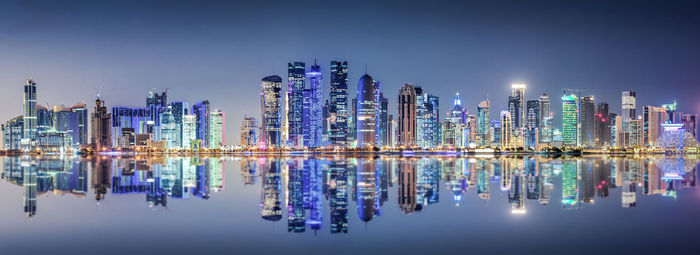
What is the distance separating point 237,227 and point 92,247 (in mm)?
4925

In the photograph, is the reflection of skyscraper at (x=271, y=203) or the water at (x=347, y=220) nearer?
the water at (x=347, y=220)

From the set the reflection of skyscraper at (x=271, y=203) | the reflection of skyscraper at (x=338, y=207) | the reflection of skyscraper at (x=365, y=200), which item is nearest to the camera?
the reflection of skyscraper at (x=338, y=207)

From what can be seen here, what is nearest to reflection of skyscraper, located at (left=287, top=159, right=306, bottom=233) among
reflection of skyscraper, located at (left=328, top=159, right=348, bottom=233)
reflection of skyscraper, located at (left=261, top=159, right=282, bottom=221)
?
reflection of skyscraper, located at (left=261, top=159, right=282, bottom=221)

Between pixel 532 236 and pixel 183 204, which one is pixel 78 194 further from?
pixel 532 236

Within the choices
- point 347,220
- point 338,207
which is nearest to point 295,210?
point 338,207

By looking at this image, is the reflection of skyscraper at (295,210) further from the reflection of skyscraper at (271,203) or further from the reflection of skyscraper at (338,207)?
the reflection of skyscraper at (338,207)

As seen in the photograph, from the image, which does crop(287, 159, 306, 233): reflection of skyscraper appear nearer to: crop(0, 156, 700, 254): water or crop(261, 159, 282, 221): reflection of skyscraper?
crop(0, 156, 700, 254): water

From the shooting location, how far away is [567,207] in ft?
83.3

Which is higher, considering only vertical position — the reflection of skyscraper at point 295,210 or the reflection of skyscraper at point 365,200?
the reflection of skyscraper at point 295,210

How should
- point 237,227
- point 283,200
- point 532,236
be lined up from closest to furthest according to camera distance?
point 532,236 < point 237,227 < point 283,200

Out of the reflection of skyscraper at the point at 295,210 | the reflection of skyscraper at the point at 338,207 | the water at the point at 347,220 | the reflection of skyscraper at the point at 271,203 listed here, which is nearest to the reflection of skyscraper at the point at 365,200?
the water at the point at 347,220

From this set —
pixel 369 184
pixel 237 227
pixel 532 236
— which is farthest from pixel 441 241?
Result: pixel 369 184

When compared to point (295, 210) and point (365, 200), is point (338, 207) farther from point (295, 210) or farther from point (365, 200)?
point (365, 200)

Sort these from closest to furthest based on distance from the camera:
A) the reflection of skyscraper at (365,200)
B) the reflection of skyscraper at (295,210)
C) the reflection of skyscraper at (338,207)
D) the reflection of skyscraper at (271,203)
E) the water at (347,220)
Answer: the water at (347,220)
the reflection of skyscraper at (295,210)
the reflection of skyscraper at (338,207)
the reflection of skyscraper at (271,203)
the reflection of skyscraper at (365,200)
